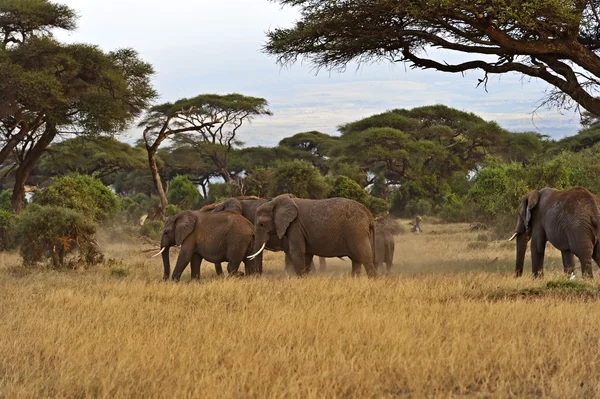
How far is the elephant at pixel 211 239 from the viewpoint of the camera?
12766mm

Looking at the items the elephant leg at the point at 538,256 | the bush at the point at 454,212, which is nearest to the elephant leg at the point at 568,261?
the elephant leg at the point at 538,256

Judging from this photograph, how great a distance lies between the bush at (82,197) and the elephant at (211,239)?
25.9 feet

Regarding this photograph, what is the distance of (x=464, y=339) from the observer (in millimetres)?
6438

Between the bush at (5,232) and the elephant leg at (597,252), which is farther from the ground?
the elephant leg at (597,252)

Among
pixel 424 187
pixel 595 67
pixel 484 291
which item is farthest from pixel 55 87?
pixel 424 187

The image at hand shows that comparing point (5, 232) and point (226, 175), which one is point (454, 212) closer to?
point (226, 175)

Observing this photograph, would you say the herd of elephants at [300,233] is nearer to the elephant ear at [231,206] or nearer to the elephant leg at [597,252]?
the elephant leg at [597,252]

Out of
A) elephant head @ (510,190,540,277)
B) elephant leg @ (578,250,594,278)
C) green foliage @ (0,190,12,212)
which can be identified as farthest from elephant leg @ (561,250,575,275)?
green foliage @ (0,190,12,212)

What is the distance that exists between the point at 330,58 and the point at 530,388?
1312 cm

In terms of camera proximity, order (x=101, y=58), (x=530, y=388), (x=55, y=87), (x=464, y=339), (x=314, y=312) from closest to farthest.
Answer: (x=530, y=388) → (x=464, y=339) → (x=314, y=312) → (x=55, y=87) → (x=101, y=58)

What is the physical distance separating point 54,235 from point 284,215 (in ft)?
17.2

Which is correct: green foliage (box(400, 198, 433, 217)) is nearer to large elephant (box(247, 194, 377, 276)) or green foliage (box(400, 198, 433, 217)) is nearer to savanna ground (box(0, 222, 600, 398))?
large elephant (box(247, 194, 377, 276))

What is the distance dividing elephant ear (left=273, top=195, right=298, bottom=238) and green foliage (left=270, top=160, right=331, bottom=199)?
14.4 m

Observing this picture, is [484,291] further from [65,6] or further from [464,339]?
[65,6]
